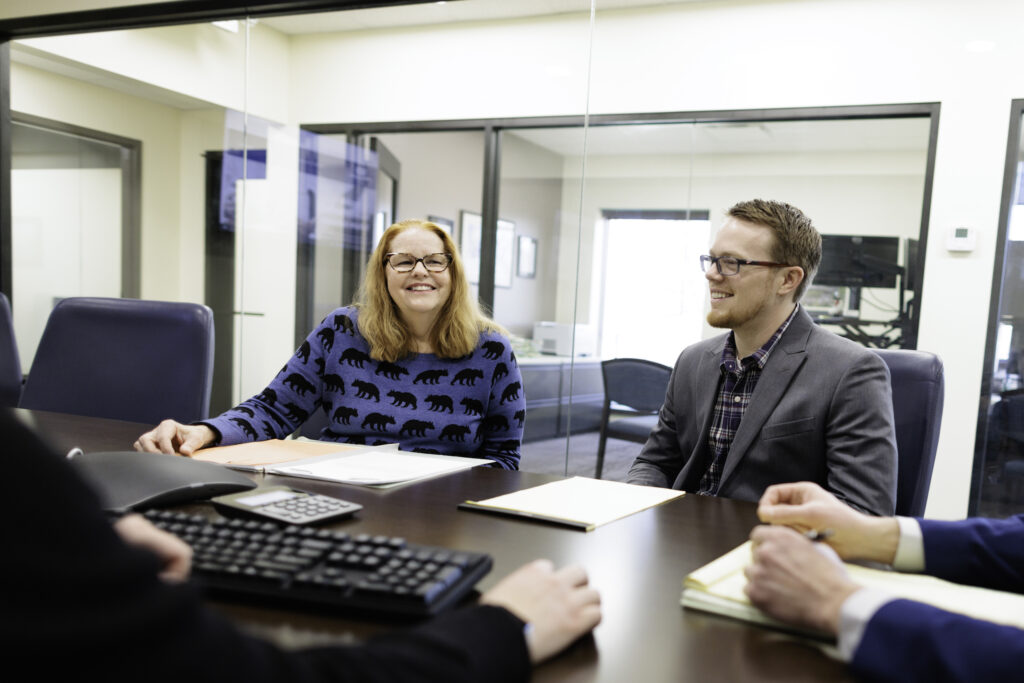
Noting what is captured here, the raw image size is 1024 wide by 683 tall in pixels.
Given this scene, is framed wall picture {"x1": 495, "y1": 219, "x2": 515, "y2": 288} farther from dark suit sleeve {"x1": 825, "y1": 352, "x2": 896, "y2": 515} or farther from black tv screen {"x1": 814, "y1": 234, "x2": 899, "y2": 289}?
dark suit sleeve {"x1": 825, "y1": 352, "x2": 896, "y2": 515}

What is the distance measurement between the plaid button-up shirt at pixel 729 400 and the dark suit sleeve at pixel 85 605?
1.42 meters

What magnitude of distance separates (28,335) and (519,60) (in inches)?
136

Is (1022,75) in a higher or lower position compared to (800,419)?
higher

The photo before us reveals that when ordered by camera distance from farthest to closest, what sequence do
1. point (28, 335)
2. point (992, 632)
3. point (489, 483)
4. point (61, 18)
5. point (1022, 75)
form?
point (28, 335) < point (61, 18) < point (1022, 75) < point (489, 483) < point (992, 632)

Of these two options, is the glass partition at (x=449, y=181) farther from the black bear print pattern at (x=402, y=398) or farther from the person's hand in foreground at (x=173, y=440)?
the person's hand in foreground at (x=173, y=440)

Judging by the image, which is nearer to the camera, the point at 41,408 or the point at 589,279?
the point at 41,408

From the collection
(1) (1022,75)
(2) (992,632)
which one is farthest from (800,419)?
(1) (1022,75)

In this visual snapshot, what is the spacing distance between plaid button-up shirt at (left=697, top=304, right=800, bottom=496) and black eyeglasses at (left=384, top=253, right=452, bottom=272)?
0.79 m

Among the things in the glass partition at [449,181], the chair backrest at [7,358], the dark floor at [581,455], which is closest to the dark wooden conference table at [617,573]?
the chair backrest at [7,358]

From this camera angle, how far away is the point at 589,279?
407 cm

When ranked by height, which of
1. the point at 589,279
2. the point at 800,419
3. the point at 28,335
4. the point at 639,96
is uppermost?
the point at 639,96

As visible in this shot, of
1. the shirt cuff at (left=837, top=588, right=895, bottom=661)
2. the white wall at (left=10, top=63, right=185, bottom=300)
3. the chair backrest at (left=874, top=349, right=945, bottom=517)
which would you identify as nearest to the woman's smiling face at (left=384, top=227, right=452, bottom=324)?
the chair backrest at (left=874, top=349, right=945, bottom=517)

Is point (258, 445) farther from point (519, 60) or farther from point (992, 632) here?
point (519, 60)

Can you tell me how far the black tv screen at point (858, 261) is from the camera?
354 centimetres
